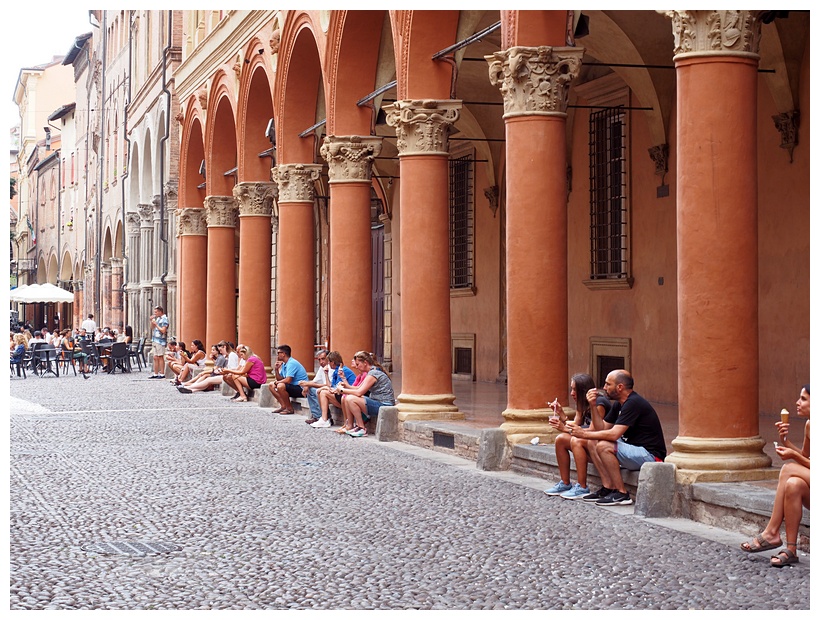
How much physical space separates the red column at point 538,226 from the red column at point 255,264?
33.7 ft

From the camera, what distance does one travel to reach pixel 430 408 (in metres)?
13.3

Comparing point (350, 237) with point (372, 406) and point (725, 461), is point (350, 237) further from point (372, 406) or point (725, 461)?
point (725, 461)

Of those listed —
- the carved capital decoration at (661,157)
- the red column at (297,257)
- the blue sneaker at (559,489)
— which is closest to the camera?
the blue sneaker at (559,489)

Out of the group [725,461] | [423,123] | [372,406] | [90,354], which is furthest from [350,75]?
[90,354]

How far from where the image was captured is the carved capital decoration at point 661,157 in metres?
15.6

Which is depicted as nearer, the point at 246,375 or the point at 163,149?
the point at 246,375

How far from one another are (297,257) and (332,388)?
3.98m

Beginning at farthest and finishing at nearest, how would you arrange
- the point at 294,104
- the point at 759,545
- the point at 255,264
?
1. the point at 255,264
2. the point at 294,104
3. the point at 759,545

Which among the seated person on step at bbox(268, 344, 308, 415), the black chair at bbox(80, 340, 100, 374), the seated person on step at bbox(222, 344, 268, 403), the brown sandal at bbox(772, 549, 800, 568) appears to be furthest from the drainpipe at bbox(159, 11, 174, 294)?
the brown sandal at bbox(772, 549, 800, 568)

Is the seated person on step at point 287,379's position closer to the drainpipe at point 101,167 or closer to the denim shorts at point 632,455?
the denim shorts at point 632,455

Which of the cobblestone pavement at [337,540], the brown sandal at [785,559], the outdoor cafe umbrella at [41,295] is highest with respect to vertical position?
the outdoor cafe umbrella at [41,295]

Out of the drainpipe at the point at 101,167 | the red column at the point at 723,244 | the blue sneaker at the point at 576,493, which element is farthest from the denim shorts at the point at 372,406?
the drainpipe at the point at 101,167

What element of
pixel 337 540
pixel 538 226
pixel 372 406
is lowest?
pixel 337 540

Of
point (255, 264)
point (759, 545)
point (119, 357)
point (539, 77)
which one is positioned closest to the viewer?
point (759, 545)
